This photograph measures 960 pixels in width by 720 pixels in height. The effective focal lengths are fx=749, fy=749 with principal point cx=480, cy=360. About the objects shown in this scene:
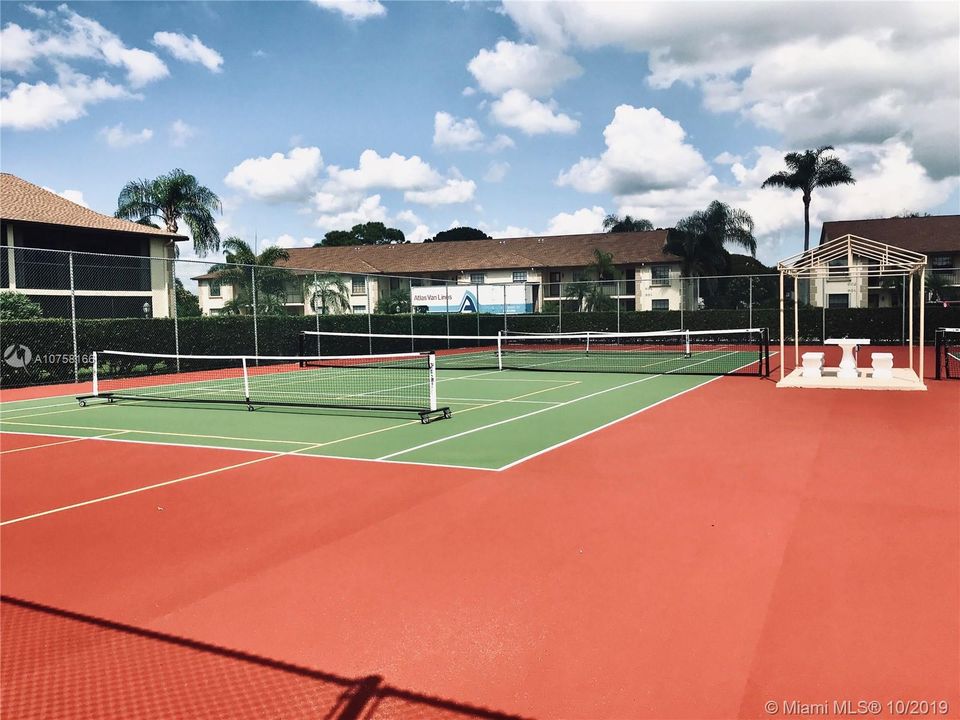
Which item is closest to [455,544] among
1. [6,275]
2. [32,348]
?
[32,348]

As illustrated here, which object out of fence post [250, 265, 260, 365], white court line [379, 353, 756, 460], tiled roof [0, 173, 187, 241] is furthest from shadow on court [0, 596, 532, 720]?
tiled roof [0, 173, 187, 241]

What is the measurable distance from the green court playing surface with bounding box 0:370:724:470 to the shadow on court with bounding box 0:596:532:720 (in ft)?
14.4

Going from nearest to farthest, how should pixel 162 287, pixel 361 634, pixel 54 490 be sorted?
pixel 361 634, pixel 54 490, pixel 162 287

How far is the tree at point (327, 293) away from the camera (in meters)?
27.0

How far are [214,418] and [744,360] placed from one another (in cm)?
1755

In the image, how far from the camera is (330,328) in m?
26.8

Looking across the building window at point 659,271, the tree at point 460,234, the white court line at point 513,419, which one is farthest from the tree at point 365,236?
the white court line at point 513,419

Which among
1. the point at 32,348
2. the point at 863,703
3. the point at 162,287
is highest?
the point at 162,287

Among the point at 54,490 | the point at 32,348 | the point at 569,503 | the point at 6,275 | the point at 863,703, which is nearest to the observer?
the point at 863,703

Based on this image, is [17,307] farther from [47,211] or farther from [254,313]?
[47,211]

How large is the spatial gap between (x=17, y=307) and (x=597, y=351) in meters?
19.7

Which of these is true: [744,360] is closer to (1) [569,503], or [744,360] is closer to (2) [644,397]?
(2) [644,397]

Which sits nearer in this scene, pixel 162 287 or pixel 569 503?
pixel 569 503

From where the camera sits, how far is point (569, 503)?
253 inches
